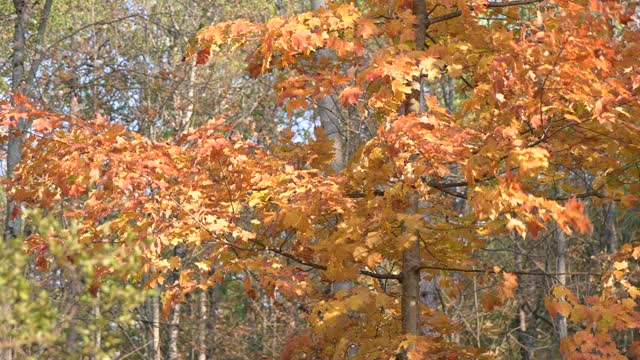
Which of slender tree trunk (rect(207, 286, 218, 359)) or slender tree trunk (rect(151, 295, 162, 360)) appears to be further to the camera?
slender tree trunk (rect(207, 286, 218, 359))

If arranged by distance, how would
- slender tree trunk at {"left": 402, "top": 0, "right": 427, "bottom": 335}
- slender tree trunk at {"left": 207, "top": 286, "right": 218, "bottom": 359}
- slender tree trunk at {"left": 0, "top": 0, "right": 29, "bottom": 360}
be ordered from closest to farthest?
1. slender tree trunk at {"left": 402, "top": 0, "right": 427, "bottom": 335}
2. slender tree trunk at {"left": 0, "top": 0, "right": 29, "bottom": 360}
3. slender tree trunk at {"left": 207, "top": 286, "right": 218, "bottom": 359}

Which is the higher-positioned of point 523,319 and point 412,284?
point 412,284

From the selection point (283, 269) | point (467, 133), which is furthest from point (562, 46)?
point (283, 269)

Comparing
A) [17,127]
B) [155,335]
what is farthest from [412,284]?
[155,335]

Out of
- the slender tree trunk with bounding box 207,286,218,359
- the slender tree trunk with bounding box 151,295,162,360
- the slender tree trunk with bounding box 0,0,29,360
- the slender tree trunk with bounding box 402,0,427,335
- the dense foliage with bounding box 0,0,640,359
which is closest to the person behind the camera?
the dense foliage with bounding box 0,0,640,359

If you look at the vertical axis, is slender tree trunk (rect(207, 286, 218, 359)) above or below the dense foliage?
below

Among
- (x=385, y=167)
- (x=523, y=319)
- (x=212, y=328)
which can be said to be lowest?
(x=212, y=328)

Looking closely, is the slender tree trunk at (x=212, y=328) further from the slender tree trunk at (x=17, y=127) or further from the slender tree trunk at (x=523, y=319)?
the slender tree trunk at (x=17, y=127)

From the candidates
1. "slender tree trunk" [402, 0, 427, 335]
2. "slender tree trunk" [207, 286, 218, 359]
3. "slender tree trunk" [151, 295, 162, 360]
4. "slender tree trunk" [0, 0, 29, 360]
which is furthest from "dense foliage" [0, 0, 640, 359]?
"slender tree trunk" [207, 286, 218, 359]

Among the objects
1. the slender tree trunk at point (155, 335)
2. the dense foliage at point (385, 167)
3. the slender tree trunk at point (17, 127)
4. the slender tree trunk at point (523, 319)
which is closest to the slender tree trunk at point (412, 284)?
the dense foliage at point (385, 167)

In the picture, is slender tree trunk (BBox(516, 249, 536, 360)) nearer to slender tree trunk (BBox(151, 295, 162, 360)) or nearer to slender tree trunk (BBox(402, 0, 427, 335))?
slender tree trunk (BBox(151, 295, 162, 360))

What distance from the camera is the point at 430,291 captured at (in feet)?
25.6

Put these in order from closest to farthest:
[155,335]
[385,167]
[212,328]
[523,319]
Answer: [385,167]
[155,335]
[212,328]
[523,319]

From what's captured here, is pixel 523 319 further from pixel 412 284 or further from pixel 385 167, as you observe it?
pixel 385 167
